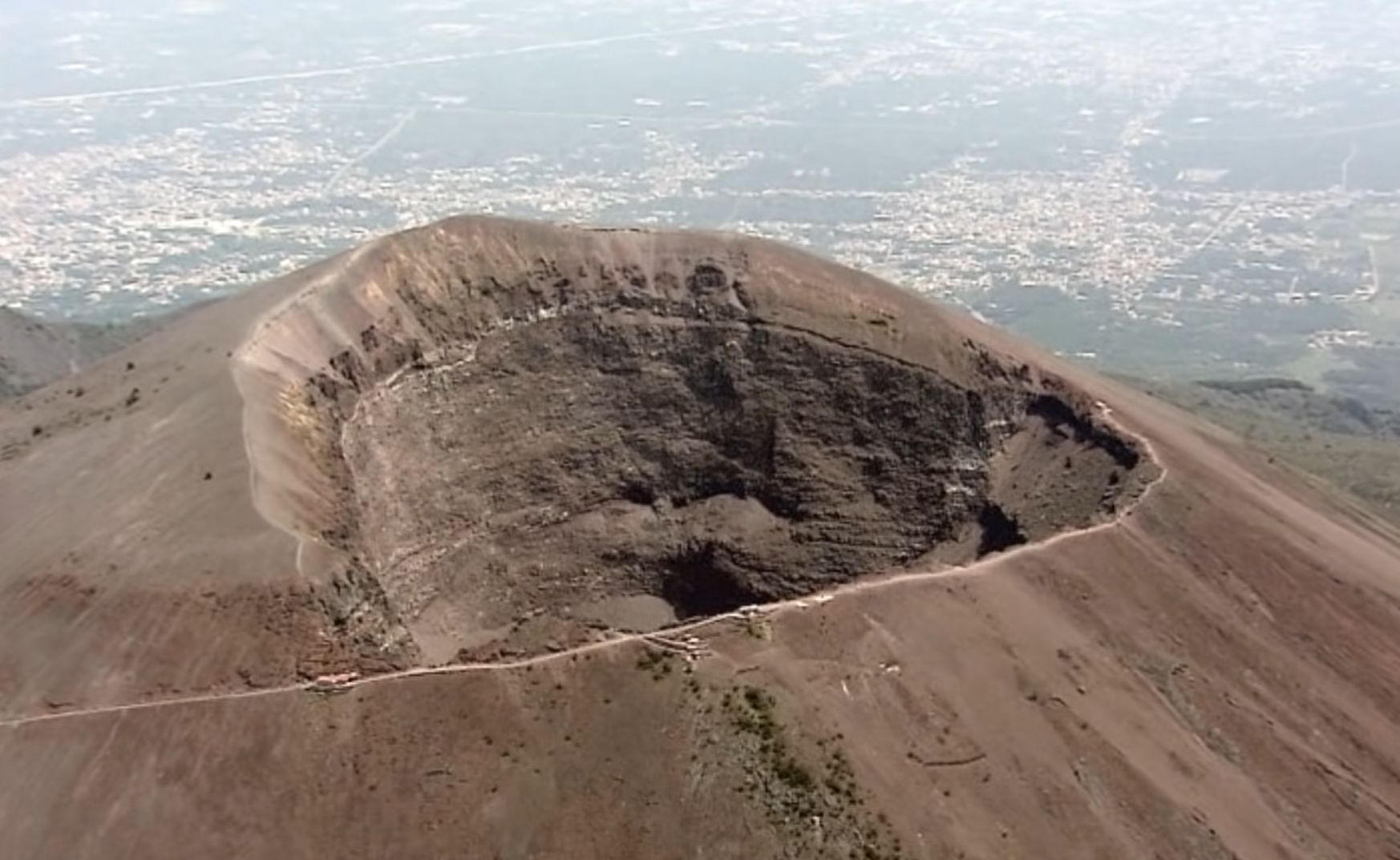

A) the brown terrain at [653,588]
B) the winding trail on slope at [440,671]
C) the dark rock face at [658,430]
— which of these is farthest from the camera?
the dark rock face at [658,430]

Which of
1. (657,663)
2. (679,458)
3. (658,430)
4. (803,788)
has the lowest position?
(679,458)

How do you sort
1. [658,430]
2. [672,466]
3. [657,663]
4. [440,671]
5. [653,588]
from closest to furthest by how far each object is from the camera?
[657,663] → [440,671] → [653,588] → [672,466] → [658,430]

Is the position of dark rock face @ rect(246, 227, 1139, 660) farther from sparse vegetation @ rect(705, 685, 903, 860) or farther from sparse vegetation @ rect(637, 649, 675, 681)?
sparse vegetation @ rect(705, 685, 903, 860)

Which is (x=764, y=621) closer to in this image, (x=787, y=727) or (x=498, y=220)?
(x=787, y=727)

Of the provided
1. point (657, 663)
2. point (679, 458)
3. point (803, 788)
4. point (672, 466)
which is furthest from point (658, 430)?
point (803, 788)

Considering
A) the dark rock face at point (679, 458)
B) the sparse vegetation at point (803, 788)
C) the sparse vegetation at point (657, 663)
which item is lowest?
the dark rock face at point (679, 458)

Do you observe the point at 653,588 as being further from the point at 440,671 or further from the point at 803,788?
the point at 803,788

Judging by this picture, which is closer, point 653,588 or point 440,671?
point 440,671

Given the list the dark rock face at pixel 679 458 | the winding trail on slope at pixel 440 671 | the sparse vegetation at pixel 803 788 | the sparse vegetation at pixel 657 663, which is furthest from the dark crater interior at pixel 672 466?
the sparse vegetation at pixel 803 788

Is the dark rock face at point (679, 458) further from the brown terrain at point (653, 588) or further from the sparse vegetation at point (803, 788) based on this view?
the sparse vegetation at point (803, 788)
